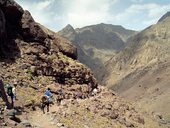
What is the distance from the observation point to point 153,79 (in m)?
158

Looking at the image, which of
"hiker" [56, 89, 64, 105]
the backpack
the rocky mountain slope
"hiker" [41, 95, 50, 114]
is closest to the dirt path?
"hiker" [41, 95, 50, 114]

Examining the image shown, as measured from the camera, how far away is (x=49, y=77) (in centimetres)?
3281

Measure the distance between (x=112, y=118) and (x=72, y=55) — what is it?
812cm

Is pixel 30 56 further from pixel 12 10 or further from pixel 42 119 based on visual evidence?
pixel 42 119

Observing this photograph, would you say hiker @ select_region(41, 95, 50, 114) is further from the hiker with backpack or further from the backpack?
the backpack

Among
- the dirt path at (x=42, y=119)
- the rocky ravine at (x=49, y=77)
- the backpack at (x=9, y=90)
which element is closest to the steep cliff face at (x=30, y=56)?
the rocky ravine at (x=49, y=77)

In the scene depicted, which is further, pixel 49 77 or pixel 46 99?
pixel 49 77

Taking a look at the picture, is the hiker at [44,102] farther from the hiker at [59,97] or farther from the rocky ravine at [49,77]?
the hiker at [59,97]

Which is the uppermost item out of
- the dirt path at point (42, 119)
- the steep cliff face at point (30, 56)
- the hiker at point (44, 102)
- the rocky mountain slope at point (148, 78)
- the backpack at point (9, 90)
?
the rocky mountain slope at point (148, 78)

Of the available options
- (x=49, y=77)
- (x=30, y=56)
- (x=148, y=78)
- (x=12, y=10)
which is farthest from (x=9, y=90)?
(x=148, y=78)

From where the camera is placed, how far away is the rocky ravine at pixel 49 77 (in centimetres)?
2841

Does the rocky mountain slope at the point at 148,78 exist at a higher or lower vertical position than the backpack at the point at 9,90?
higher

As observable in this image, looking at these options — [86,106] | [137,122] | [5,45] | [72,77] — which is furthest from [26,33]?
[137,122]

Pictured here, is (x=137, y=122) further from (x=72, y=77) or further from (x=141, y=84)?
(x=141, y=84)
